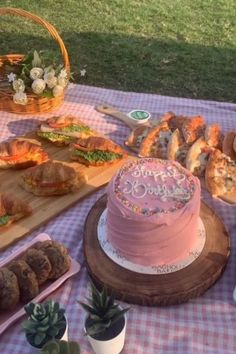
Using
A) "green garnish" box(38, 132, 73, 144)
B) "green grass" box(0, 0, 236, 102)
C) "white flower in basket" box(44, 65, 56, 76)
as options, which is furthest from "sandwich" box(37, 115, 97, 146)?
"green grass" box(0, 0, 236, 102)

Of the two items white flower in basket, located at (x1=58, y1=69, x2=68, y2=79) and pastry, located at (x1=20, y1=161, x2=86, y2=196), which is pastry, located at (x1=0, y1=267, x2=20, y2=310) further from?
white flower in basket, located at (x1=58, y1=69, x2=68, y2=79)

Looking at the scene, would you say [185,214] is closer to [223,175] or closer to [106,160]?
→ [223,175]

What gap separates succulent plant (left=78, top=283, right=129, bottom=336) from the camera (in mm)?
1964

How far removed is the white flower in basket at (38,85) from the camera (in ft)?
12.2

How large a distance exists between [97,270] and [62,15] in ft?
20.6

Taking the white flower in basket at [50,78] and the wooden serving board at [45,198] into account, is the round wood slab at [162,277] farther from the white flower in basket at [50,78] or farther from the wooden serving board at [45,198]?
the white flower in basket at [50,78]

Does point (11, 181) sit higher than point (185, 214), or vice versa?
point (185, 214)

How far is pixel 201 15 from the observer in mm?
7961

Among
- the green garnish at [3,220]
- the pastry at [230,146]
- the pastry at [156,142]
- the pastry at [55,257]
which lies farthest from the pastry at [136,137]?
the pastry at [55,257]

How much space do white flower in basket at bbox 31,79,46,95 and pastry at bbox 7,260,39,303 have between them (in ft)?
5.99

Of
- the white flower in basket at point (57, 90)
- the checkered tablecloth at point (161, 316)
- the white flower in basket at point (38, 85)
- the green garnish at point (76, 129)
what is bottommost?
the checkered tablecloth at point (161, 316)

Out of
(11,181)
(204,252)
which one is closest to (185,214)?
(204,252)

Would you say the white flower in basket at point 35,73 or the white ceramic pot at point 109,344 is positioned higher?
the white flower in basket at point 35,73

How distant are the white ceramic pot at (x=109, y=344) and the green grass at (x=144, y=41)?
4.07m
